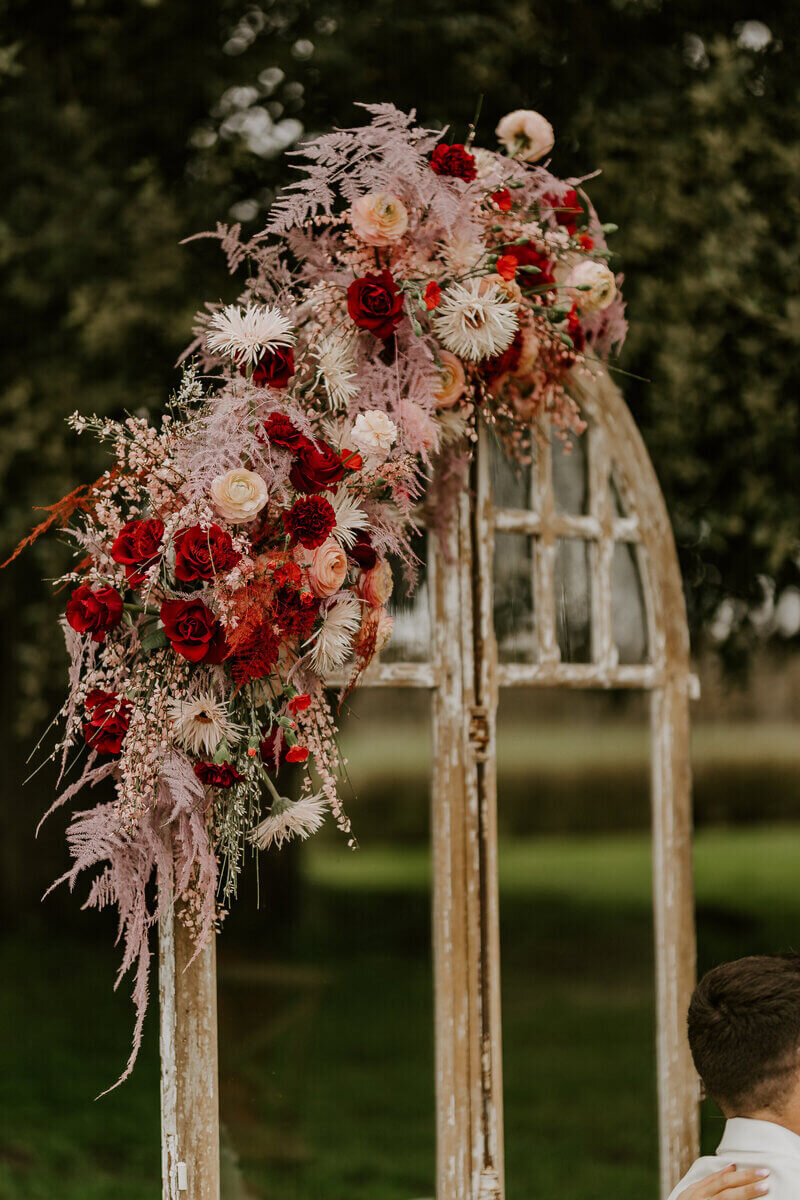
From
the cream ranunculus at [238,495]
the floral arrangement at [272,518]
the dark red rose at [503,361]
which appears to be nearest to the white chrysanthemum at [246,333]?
the floral arrangement at [272,518]

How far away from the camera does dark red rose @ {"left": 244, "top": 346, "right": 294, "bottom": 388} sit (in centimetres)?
233

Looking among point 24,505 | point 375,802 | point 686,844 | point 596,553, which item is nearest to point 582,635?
point 596,553

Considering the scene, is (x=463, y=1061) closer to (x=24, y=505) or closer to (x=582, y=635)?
(x=582, y=635)

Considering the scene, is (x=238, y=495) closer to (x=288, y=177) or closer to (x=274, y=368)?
(x=274, y=368)

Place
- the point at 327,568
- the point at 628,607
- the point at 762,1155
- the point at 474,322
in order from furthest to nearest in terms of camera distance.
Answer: the point at 628,607 → the point at 474,322 → the point at 327,568 → the point at 762,1155

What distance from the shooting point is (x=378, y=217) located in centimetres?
248

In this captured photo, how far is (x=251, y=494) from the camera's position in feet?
7.24

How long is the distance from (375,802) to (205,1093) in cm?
1352

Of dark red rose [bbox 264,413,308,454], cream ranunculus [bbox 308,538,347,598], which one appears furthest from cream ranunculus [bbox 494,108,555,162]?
cream ranunculus [bbox 308,538,347,598]

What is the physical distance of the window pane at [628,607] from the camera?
331 centimetres

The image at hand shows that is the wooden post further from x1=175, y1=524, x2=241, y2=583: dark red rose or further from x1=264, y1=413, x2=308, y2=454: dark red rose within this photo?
x1=264, y1=413, x2=308, y2=454: dark red rose

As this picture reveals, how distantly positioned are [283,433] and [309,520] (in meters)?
0.16

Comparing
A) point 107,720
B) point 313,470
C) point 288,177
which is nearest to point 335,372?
point 313,470

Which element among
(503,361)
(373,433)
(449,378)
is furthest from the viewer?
(503,361)
